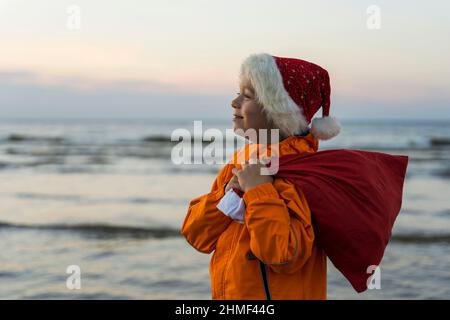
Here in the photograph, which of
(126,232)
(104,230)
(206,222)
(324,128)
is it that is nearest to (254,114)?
(324,128)

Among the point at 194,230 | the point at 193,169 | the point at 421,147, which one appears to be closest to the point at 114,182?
the point at 193,169

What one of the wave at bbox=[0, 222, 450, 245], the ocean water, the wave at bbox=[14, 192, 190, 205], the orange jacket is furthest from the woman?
the wave at bbox=[14, 192, 190, 205]

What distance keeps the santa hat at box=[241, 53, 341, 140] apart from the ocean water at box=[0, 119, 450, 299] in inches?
121

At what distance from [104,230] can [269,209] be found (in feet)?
19.8

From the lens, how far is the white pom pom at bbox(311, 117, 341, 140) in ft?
7.58

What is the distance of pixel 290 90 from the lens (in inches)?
89.9

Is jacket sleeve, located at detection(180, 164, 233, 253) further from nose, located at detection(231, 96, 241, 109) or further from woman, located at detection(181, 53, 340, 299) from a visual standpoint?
nose, located at detection(231, 96, 241, 109)

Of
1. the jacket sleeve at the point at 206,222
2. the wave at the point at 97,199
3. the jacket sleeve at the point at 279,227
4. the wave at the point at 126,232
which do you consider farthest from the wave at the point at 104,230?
the jacket sleeve at the point at 279,227

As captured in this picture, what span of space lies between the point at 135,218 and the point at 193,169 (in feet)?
20.7

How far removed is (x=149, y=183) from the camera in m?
12.4

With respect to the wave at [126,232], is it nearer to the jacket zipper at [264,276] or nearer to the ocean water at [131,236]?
the ocean water at [131,236]

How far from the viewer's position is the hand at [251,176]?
2104 millimetres

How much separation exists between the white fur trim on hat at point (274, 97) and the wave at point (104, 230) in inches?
202
